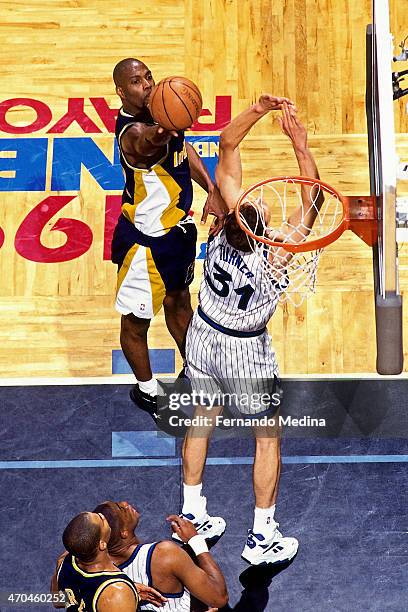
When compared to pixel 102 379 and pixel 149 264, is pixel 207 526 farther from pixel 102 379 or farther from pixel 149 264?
pixel 149 264

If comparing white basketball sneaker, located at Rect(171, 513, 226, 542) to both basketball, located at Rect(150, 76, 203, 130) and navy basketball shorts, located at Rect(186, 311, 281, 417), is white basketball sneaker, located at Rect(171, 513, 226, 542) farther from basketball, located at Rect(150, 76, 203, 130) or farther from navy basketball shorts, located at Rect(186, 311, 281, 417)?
basketball, located at Rect(150, 76, 203, 130)

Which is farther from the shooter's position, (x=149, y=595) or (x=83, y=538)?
(x=149, y=595)

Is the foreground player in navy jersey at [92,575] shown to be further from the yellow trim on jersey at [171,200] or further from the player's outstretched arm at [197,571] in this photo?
the yellow trim on jersey at [171,200]

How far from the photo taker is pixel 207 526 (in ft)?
22.8

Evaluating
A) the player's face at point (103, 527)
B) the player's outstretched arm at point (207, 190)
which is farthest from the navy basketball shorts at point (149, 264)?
the player's face at point (103, 527)

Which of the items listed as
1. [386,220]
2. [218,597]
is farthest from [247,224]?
[218,597]

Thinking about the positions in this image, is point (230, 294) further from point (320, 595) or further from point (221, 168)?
point (320, 595)

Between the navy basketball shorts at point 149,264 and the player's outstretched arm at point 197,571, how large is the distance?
1.70 meters

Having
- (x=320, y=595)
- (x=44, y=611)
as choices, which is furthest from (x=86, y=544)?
(x=320, y=595)

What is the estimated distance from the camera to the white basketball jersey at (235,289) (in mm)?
6418

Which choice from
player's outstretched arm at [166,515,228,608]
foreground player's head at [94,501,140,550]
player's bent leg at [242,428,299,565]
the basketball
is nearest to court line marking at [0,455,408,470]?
player's bent leg at [242,428,299,565]

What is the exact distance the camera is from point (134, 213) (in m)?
7.18

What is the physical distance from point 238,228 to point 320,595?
240 centimetres

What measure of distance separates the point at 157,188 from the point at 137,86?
0.69m
